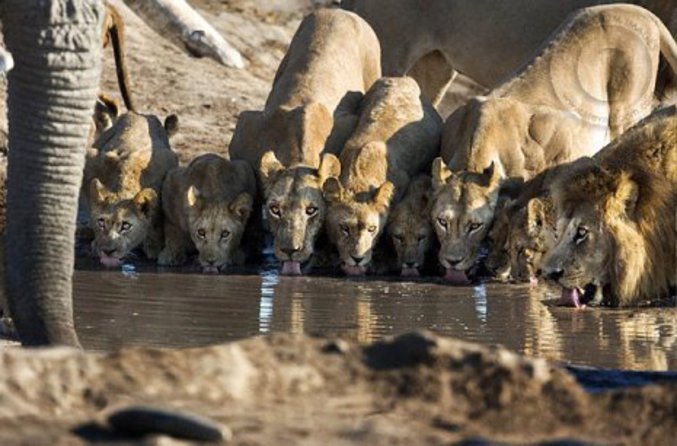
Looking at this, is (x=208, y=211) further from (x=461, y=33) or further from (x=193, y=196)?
(x=461, y=33)

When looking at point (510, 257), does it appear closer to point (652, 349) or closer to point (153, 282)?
point (153, 282)

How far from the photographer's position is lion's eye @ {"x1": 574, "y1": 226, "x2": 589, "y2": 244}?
11430 millimetres

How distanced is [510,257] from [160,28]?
554 cm

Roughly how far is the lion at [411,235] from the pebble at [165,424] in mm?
8210

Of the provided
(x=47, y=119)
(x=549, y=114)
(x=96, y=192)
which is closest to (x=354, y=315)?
(x=96, y=192)

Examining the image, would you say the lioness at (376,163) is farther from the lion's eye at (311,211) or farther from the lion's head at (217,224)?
the lion's head at (217,224)

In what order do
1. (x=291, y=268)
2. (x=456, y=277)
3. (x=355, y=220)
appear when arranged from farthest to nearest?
(x=355, y=220) < (x=291, y=268) < (x=456, y=277)

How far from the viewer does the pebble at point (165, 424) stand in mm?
4430

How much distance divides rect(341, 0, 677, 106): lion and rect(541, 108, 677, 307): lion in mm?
6578

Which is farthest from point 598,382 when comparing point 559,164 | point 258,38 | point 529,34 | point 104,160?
point 258,38

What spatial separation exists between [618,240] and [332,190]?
2.15m

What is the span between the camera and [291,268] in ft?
41.2

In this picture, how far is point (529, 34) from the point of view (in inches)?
712

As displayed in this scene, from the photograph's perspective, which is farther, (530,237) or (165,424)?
(530,237)
